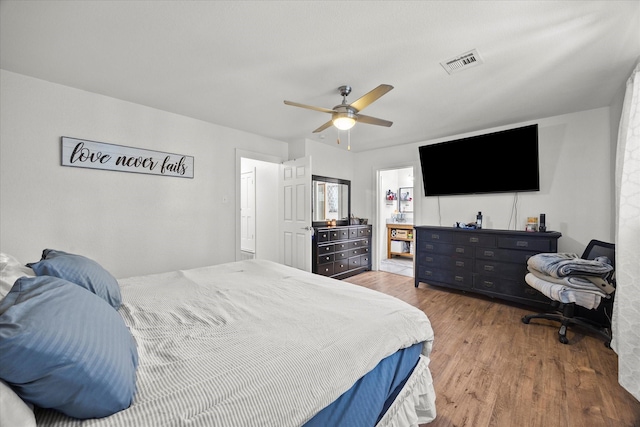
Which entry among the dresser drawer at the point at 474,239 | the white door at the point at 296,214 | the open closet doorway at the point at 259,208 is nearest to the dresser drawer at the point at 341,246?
the white door at the point at 296,214

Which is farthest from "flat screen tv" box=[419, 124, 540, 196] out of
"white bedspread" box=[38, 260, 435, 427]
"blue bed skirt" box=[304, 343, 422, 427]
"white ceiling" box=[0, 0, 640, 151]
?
"blue bed skirt" box=[304, 343, 422, 427]

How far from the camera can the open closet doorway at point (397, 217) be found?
6.54 meters

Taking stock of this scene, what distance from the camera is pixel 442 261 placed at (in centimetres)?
401

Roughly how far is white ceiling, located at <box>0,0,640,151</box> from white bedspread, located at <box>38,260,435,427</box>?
70.6 inches

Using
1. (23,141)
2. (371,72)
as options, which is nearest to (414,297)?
(371,72)

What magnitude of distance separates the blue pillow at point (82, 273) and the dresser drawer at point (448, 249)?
3.87m

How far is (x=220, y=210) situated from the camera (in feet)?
12.7

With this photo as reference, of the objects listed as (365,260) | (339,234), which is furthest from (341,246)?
(365,260)

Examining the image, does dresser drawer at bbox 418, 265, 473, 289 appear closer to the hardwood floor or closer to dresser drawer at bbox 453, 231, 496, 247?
dresser drawer at bbox 453, 231, 496, 247

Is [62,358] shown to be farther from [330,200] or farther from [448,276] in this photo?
[330,200]

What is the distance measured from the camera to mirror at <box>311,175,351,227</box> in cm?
490

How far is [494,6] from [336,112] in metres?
1.33

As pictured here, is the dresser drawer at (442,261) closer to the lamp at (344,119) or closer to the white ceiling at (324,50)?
the white ceiling at (324,50)

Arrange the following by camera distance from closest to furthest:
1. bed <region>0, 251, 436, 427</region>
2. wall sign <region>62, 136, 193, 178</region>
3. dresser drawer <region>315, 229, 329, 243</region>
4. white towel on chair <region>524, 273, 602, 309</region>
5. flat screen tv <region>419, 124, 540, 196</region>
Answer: bed <region>0, 251, 436, 427</region>, white towel on chair <region>524, 273, 602, 309</region>, wall sign <region>62, 136, 193, 178</region>, flat screen tv <region>419, 124, 540, 196</region>, dresser drawer <region>315, 229, 329, 243</region>
